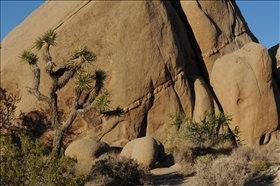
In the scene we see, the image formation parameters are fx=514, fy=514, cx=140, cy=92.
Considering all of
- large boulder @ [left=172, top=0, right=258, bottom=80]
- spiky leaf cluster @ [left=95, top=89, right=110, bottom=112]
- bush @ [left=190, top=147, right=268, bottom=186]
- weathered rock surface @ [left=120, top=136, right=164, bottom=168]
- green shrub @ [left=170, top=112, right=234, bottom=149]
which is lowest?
bush @ [left=190, top=147, right=268, bottom=186]

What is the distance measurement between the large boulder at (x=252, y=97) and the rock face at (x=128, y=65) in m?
0.08

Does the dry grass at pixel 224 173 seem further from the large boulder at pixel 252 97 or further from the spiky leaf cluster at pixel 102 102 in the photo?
the large boulder at pixel 252 97

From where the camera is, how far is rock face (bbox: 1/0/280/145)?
1856 centimetres

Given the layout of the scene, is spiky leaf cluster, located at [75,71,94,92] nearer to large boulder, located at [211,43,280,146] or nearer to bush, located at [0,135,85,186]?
bush, located at [0,135,85,186]

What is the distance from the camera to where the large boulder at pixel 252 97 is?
19.9 metres

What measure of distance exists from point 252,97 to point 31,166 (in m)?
12.1

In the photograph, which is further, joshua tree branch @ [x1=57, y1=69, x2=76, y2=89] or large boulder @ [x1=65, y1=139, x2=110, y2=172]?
large boulder @ [x1=65, y1=139, x2=110, y2=172]

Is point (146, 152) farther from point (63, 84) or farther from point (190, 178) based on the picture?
point (63, 84)

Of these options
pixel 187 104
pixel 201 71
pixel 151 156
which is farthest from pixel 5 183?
pixel 201 71

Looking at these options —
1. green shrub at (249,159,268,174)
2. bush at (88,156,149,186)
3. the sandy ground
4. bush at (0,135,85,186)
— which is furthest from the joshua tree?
bush at (0,135,85,186)

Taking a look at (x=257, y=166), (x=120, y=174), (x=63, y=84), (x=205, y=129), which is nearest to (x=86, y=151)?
(x=63, y=84)

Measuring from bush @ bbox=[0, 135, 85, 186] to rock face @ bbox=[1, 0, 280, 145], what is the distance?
8431 millimetres

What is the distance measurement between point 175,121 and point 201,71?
171 inches

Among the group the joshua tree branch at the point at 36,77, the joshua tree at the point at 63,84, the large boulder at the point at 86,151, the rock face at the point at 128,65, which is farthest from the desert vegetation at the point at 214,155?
the joshua tree branch at the point at 36,77
